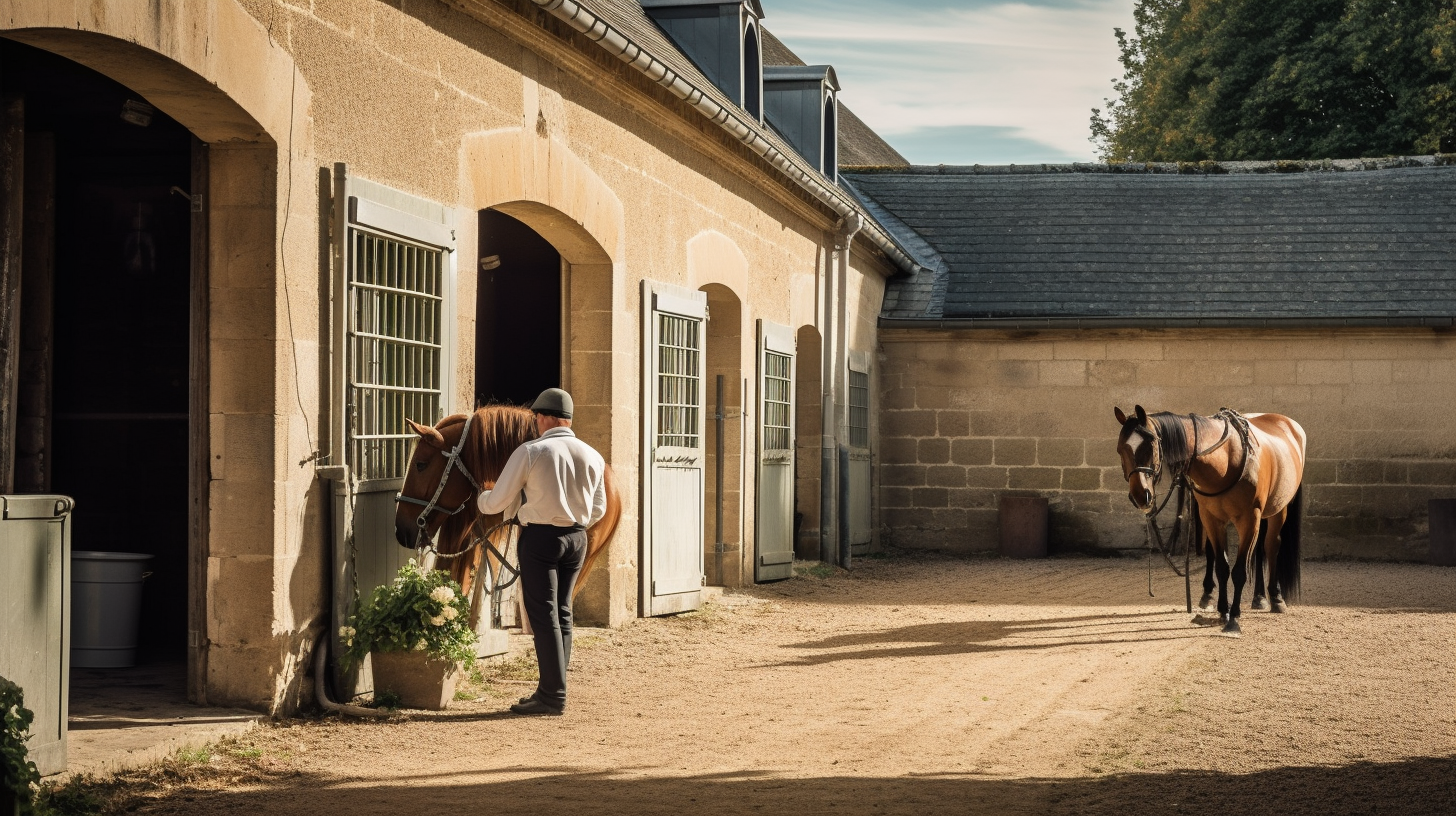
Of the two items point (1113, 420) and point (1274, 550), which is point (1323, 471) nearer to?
point (1113, 420)

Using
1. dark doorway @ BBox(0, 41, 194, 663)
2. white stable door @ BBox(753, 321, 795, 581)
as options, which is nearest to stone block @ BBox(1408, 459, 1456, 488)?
white stable door @ BBox(753, 321, 795, 581)

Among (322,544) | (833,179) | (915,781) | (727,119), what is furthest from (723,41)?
(915,781)

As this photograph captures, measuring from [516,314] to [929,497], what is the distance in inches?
278

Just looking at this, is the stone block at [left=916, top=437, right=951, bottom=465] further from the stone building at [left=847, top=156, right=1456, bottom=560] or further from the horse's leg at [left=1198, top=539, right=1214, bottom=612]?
the horse's leg at [left=1198, top=539, right=1214, bottom=612]

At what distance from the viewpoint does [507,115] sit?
7.96 m

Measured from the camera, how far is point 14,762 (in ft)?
13.0

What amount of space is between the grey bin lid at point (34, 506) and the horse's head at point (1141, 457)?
654cm

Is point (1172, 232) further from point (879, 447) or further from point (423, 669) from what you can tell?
point (423, 669)

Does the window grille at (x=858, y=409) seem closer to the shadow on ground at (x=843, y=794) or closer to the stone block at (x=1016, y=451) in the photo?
the stone block at (x=1016, y=451)

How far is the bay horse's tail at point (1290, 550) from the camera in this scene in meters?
10.9

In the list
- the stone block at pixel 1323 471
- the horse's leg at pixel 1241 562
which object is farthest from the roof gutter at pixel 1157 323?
the horse's leg at pixel 1241 562

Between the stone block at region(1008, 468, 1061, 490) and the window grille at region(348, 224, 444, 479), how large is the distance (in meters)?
10.6

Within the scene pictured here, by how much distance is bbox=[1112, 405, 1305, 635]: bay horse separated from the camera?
31.7 feet

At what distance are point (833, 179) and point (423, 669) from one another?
1123 centimetres
